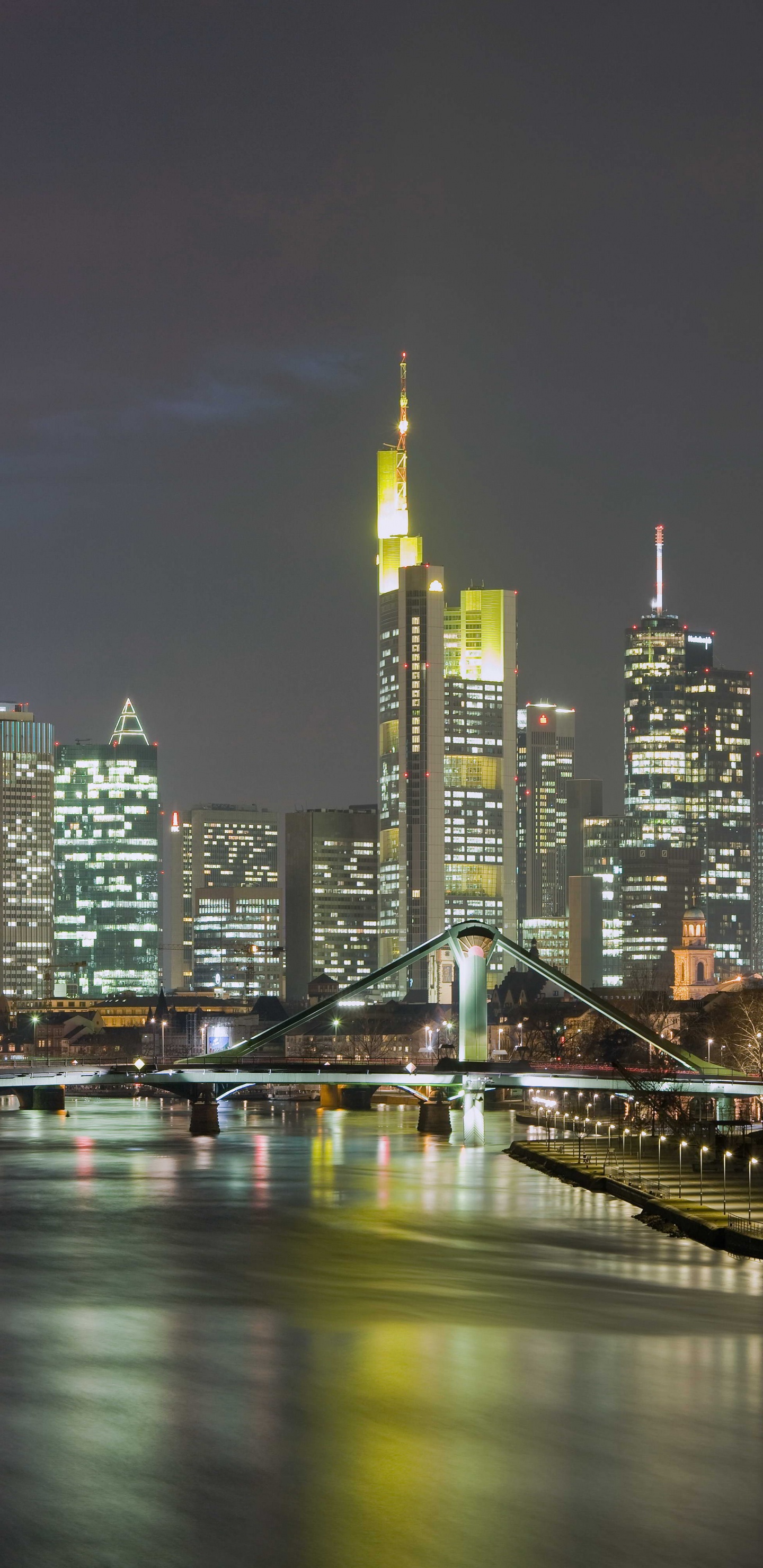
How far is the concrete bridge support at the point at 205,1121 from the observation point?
11669 centimetres

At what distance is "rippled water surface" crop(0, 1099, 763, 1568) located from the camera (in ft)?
96.7

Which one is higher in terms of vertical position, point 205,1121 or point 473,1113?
point 473,1113

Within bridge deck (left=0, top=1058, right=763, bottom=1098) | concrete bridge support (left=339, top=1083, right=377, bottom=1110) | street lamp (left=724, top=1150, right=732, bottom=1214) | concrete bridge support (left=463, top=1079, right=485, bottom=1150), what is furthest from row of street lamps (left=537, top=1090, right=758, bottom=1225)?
concrete bridge support (left=339, top=1083, right=377, bottom=1110)

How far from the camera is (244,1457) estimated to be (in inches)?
1328

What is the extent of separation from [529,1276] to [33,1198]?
28770 mm

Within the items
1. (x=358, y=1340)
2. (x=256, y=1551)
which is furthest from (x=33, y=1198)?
(x=256, y=1551)

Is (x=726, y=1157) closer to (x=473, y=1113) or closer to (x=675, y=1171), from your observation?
(x=675, y=1171)

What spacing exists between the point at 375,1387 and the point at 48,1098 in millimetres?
115171

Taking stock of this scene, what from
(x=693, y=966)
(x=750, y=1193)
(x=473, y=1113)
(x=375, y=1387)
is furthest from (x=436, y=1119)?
(x=375, y=1387)

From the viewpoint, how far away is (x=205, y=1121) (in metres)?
117

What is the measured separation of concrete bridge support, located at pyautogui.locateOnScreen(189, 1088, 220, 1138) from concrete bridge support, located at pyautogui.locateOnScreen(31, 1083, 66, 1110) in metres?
35.3

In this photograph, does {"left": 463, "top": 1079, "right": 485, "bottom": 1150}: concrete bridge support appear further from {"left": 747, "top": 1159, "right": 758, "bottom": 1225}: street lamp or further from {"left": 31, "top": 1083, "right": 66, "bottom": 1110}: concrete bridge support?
{"left": 31, "top": 1083, "right": 66, "bottom": 1110}: concrete bridge support

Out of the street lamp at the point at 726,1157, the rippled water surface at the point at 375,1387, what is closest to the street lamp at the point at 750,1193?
the street lamp at the point at 726,1157

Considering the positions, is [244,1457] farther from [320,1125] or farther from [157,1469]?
[320,1125]
